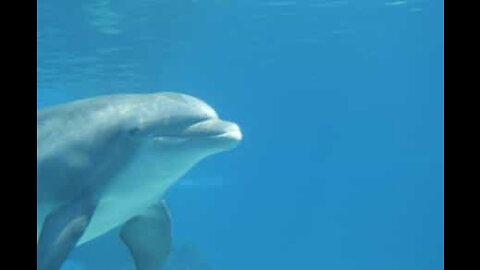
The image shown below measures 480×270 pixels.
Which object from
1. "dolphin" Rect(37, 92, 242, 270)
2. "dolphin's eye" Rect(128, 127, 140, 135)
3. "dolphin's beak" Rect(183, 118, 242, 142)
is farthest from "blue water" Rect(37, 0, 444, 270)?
"dolphin's eye" Rect(128, 127, 140, 135)

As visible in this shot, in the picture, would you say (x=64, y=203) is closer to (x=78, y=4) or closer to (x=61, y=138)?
(x=61, y=138)

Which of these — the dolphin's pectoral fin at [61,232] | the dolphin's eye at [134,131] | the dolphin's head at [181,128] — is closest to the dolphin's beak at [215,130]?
the dolphin's head at [181,128]

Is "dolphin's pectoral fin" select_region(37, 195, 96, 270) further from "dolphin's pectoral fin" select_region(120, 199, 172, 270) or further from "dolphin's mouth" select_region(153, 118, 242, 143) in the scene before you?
"dolphin's pectoral fin" select_region(120, 199, 172, 270)

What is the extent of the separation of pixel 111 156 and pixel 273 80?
22.5 meters

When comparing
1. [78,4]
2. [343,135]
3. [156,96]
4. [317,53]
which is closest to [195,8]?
[78,4]

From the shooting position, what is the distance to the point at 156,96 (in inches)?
270

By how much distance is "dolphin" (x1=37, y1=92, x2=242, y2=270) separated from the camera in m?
6.09

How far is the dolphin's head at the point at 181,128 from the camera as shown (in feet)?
20.2

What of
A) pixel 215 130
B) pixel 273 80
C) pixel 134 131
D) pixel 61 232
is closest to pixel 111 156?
pixel 134 131

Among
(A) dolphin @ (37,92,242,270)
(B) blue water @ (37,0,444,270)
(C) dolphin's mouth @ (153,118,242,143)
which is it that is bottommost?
(B) blue water @ (37,0,444,270)

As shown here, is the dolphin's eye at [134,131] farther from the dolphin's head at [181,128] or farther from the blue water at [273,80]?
the blue water at [273,80]

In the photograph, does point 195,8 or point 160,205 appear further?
point 195,8
